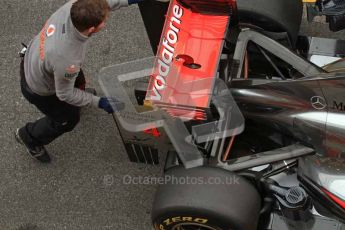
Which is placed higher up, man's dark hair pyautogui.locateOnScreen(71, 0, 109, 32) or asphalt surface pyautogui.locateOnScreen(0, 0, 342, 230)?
man's dark hair pyautogui.locateOnScreen(71, 0, 109, 32)

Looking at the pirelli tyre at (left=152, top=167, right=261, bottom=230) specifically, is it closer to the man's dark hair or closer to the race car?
the race car

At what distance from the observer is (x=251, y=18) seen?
10.4 ft

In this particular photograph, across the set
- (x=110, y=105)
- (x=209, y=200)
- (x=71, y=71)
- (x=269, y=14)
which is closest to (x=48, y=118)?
(x=110, y=105)

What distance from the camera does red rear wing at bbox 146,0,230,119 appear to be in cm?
266

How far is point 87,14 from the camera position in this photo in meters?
2.70

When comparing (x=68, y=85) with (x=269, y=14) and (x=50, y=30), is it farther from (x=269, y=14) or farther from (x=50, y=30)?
(x=269, y=14)

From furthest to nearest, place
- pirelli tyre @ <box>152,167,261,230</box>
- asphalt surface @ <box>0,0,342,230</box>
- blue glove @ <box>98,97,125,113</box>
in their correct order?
1. asphalt surface @ <box>0,0,342,230</box>
2. blue glove @ <box>98,97,125,113</box>
3. pirelli tyre @ <box>152,167,261,230</box>

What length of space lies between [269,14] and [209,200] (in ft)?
4.07

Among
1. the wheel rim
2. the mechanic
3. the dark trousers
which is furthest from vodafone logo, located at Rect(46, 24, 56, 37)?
the wheel rim

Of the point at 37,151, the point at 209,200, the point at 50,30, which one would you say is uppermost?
the point at 50,30

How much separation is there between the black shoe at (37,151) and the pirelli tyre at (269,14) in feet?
5.33

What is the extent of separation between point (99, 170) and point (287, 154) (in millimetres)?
1487

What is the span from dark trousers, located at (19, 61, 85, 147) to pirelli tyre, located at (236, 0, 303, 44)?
1.16m

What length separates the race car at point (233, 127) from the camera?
260 centimetres
